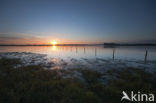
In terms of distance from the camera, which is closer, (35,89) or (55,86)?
(35,89)

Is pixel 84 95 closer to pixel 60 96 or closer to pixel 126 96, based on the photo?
pixel 60 96

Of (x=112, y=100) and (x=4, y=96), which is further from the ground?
(x=4, y=96)

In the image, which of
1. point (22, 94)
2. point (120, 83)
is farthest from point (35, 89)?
point (120, 83)

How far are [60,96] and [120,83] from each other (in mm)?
4842

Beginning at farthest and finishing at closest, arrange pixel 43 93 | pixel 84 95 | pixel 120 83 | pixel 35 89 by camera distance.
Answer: pixel 120 83, pixel 35 89, pixel 43 93, pixel 84 95

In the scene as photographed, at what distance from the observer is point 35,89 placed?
17.2ft

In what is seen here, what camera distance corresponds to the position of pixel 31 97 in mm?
4469

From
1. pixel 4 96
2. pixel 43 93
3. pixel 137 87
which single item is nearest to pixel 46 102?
pixel 43 93

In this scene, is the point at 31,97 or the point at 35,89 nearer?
the point at 31,97

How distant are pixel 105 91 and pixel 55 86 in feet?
12.2

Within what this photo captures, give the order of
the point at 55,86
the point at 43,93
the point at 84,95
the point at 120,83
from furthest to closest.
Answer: the point at 120,83
the point at 55,86
the point at 43,93
the point at 84,95

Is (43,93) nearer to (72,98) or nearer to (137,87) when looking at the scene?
(72,98)

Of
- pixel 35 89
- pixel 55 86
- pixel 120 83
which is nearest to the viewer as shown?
pixel 35 89

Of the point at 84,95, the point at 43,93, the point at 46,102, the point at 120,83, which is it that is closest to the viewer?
the point at 46,102
